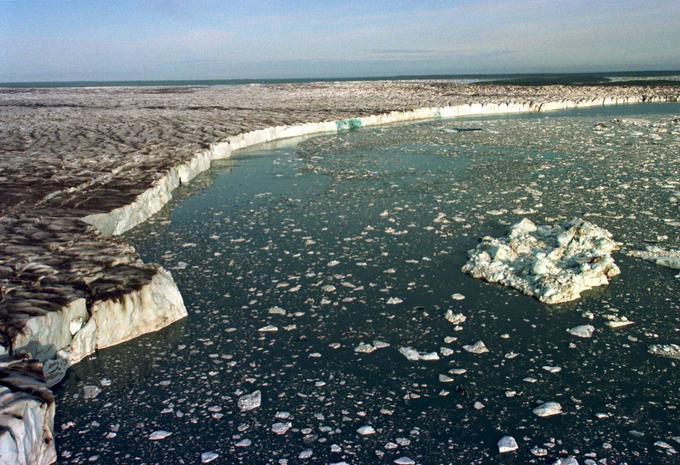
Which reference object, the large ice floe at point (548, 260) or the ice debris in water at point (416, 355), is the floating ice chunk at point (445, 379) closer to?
the ice debris in water at point (416, 355)

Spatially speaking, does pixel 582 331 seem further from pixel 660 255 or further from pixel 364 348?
pixel 660 255

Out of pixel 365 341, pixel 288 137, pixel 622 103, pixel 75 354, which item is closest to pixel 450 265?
pixel 365 341

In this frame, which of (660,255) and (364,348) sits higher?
(660,255)

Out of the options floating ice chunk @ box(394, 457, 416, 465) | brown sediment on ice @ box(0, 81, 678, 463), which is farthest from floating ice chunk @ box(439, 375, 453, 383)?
brown sediment on ice @ box(0, 81, 678, 463)

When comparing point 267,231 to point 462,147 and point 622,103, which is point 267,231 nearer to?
point 462,147

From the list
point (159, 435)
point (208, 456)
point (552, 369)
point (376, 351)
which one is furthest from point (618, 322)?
point (159, 435)

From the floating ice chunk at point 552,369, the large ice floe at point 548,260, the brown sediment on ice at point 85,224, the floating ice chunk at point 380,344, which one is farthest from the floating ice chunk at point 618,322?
the brown sediment on ice at point 85,224
